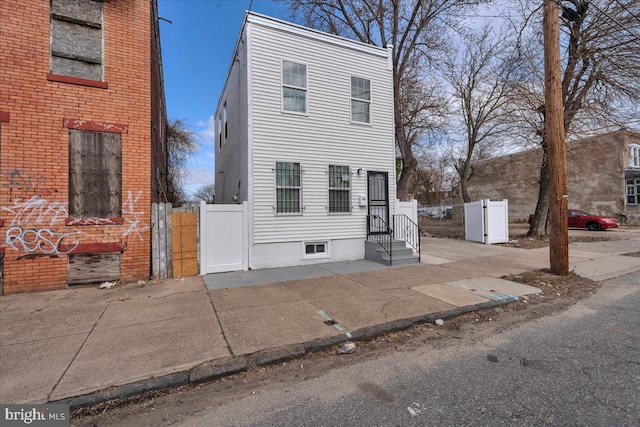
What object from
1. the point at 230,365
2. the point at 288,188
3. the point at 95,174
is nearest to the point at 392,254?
the point at 288,188

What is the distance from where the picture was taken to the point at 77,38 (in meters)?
6.76

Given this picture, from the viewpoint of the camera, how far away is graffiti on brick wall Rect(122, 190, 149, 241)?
23.0ft

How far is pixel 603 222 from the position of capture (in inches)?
786

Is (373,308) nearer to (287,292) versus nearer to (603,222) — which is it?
(287,292)

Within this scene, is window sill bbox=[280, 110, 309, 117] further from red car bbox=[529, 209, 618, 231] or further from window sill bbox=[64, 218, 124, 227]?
red car bbox=[529, 209, 618, 231]

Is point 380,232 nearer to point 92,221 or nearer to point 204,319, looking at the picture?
point 204,319

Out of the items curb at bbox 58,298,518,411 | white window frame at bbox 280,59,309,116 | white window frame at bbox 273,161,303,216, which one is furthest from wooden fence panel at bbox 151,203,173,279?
curb at bbox 58,298,518,411

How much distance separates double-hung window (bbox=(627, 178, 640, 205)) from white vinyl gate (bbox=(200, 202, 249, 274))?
2965cm

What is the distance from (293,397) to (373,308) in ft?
8.29

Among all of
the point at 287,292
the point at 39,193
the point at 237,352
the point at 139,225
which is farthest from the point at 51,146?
the point at 237,352

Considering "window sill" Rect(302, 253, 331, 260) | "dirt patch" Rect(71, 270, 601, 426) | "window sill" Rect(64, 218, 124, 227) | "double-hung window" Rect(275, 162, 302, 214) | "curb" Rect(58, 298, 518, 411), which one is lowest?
"dirt patch" Rect(71, 270, 601, 426)

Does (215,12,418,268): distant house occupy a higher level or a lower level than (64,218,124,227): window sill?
higher

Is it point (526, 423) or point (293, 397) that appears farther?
point (293, 397)

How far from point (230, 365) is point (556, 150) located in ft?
27.2
